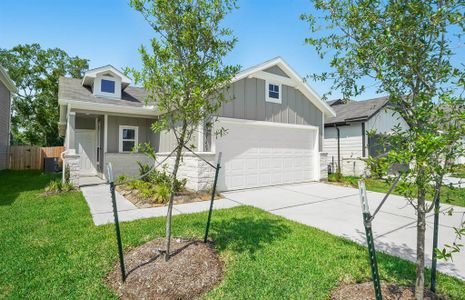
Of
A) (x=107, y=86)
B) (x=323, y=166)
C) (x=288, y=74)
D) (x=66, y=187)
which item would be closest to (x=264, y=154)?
(x=323, y=166)

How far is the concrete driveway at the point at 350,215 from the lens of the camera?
14.4 ft

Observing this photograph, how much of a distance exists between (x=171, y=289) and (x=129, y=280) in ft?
1.88

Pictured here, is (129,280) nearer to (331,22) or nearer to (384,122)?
(331,22)

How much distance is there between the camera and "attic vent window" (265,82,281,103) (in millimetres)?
10289

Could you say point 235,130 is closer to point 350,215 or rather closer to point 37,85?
point 350,215

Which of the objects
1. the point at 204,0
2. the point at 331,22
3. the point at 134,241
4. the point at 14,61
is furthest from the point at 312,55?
the point at 14,61

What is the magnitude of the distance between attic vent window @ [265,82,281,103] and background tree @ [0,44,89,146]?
22834 mm

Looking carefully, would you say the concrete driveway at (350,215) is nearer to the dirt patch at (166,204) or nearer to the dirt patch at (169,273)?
the dirt patch at (166,204)

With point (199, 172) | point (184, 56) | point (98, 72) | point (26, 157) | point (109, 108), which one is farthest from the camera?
point (26, 157)

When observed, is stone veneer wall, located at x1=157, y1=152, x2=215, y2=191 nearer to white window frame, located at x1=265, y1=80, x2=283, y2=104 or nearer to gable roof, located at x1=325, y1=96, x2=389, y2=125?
white window frame, located at x1=265, y1=80, x2=283, y2=104

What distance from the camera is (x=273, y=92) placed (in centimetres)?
1050

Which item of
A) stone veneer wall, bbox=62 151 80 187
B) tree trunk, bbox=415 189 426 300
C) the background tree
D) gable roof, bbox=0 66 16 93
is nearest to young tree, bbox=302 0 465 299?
tree trunk, bbox=415 189 426 300

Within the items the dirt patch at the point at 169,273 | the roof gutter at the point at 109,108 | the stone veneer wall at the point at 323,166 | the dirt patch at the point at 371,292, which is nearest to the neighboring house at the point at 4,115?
the roof gutter at the point at 109,108

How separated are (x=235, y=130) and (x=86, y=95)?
699 centimetres
